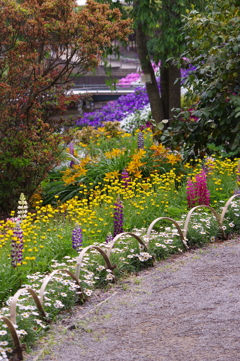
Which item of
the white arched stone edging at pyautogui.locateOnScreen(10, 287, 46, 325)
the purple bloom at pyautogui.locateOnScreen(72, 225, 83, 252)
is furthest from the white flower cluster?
the white arched stone edging at pyautogui.locateOnScreen(10, 287, 46, 325)

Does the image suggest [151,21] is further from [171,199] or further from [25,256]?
[25,256]

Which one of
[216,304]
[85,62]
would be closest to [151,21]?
[85,62]

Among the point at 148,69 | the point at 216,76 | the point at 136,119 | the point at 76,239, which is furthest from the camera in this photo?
the point at 136,119

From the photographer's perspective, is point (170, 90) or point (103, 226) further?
point (170, 90)

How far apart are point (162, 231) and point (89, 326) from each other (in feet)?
7.78

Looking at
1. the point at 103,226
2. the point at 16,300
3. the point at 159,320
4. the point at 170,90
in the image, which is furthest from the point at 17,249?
the point at 170,90

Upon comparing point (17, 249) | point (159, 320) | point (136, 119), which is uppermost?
point (136, 119)

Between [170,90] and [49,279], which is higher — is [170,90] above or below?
above

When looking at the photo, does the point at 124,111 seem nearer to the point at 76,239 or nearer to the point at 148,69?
the point at 148,69

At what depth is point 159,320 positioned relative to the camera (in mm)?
3910

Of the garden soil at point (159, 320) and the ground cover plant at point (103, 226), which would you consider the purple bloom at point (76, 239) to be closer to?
the ground cover plant at point (103, 226)

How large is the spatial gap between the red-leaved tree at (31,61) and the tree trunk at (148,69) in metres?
2.97

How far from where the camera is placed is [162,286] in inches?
182

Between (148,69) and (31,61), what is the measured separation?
13.6ft
